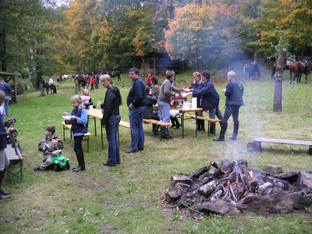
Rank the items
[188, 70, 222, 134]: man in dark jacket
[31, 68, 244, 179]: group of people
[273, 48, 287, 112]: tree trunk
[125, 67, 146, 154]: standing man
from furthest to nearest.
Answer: [273, 48, 287, 112]: tree trunk
[188, 70, 222, 134]: man in dark jacket
[125, 67, 146, 154]: standing man
[31, 68, 244, 179]: group of people

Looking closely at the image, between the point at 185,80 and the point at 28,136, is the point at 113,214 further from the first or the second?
the point at 185,80

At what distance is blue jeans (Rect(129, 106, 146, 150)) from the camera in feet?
22.2

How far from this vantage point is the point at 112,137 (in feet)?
19.7

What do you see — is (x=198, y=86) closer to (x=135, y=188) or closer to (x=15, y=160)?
(x=135, y=188)

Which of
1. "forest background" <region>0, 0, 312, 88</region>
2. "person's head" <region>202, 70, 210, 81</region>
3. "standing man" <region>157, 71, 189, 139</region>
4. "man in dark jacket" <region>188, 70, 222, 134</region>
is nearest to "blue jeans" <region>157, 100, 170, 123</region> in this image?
"standing man" <region>157, 71, 189, 139</region>

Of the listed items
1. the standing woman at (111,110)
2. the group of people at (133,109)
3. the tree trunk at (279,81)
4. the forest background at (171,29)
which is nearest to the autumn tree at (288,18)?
the forest background at (171,29)

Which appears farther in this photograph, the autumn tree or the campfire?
the autumn tree

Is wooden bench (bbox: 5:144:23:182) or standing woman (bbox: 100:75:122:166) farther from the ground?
standing woman (bbox: 100:75:122:166)

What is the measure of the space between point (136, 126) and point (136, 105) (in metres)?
0.55

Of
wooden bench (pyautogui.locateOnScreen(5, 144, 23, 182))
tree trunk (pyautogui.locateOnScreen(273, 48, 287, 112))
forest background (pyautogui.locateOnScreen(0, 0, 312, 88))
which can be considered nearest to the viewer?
wooden bench (pyautogui.locateOnScreen(5, 144, 23, 182))

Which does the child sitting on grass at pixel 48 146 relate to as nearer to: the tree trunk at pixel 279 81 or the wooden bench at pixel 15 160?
the wooden bench at pixel 15 160

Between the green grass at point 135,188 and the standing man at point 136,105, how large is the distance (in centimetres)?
41

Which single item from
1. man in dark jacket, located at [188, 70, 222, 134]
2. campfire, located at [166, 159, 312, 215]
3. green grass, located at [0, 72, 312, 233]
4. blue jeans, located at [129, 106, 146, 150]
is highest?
man in dark jacket, located at [188, 70, 222, 134]

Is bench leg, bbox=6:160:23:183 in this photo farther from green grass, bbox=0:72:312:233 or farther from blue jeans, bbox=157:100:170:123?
blue jeans, bbox=157:100:170:123
